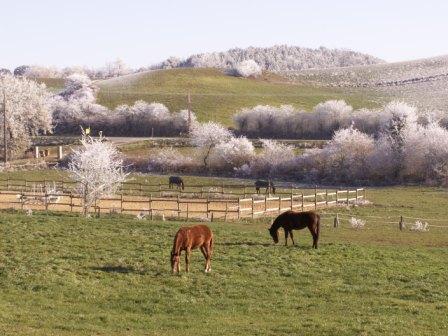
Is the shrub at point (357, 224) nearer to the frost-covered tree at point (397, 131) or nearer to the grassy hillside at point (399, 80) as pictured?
the frost-covered tree at point (397, 131)

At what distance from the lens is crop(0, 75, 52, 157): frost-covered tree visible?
248ft

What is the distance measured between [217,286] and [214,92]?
103089mm

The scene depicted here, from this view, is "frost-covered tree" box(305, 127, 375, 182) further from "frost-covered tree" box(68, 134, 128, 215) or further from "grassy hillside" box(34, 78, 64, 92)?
"grassy hillside" box(34, 78, 64, 92)

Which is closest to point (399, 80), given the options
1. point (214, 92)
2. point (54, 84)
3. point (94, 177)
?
point (214, 92)

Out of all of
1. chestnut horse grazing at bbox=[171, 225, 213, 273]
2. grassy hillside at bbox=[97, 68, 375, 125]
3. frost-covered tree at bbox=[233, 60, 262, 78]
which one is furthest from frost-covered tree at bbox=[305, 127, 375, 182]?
frost-covered tree at bbox=[233, 60, 262, 78]

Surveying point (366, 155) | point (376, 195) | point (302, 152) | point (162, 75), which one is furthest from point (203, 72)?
point (376, 195)

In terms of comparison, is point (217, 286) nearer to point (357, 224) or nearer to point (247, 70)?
point (357, 224)

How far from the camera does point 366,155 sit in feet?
217

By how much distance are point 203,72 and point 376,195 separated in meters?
87.2

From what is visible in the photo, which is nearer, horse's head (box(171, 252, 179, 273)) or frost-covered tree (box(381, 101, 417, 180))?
horse's head (box(171, 252, 179, 273))

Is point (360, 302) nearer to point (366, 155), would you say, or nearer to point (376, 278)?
point (376, 278)

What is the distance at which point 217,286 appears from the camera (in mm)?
18688

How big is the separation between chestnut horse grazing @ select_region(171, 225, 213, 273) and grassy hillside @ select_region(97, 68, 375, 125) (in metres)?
79.4

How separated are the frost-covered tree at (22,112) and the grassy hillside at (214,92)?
22788 millimetres
